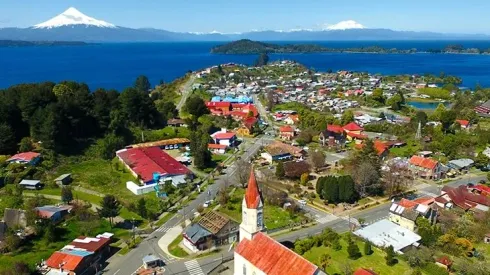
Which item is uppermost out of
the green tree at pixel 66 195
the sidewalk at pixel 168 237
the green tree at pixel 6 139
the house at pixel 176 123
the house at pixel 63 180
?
the green tree at pixel 6 139

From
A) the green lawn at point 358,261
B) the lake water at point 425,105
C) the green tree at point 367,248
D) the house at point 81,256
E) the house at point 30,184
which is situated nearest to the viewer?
the house at point 81,256

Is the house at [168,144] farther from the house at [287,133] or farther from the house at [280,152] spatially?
the house at [287,133]

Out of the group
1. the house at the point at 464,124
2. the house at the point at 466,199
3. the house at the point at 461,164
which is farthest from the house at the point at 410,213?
the house at the point at 464,124

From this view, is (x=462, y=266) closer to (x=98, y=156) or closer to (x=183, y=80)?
(x=98, y=156)

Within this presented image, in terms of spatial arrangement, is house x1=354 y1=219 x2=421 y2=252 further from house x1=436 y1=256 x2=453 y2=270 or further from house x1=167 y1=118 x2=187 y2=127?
house x1=167 y1=118 x2=187 y2=127

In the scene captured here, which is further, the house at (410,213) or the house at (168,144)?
the house at (168,144)

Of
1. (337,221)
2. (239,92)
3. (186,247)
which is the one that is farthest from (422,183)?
(239,92)
